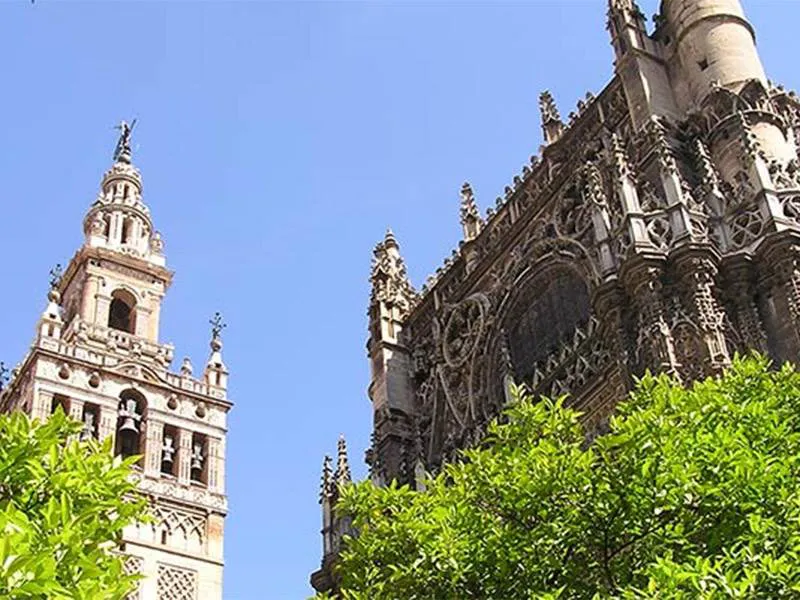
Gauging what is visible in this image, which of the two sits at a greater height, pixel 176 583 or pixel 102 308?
pixel 102 308

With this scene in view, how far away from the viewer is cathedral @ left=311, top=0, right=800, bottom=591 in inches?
795

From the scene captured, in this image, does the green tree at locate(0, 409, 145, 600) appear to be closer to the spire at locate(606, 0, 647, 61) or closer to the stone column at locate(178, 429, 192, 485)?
the spire at locate(606, 0, 647, 61)

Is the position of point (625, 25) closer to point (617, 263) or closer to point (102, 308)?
point (617, 263)

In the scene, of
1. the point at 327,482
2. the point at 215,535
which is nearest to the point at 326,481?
the point at 327,482

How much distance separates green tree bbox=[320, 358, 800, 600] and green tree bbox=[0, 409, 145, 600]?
2773 mm

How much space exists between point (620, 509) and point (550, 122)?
1815 cm

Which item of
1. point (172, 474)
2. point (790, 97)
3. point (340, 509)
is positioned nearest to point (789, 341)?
point (790, 97)

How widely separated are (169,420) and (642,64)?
87.1 ft

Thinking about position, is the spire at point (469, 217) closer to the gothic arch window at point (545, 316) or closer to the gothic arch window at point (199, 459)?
the gothic arch window at point (545, 316)

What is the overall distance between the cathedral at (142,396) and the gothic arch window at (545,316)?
61.5 feet

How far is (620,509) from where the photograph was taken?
39.5ft

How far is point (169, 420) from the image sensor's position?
46312 mm

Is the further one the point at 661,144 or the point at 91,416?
the point at 91,416

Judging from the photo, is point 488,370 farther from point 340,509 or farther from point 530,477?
point 530,477
